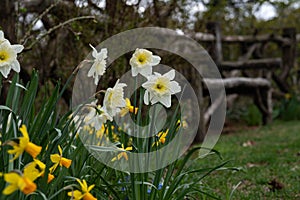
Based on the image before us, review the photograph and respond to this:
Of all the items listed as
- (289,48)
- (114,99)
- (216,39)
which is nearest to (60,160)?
(114,99)

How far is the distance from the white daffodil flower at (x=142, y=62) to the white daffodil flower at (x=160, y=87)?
0.14 feet

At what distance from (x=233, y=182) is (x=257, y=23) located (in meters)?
8.08

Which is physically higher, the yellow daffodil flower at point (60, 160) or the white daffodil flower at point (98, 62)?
the white daffodil flower at point (98, 62)

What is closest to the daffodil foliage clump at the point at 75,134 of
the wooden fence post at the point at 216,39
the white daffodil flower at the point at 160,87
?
the white daffodil flower at the point at 160,87

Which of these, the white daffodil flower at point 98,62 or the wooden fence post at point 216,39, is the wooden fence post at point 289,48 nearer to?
the wooden fence post at point 216,39

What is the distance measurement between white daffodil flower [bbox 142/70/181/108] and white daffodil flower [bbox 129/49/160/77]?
0.04m

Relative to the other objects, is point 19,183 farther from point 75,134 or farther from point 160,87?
point 160,87

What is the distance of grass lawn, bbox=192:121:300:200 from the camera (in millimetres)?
2689

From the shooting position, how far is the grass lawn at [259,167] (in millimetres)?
2689

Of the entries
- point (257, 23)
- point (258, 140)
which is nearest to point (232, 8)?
point (257, 23)

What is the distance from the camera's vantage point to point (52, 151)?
1.45 meters

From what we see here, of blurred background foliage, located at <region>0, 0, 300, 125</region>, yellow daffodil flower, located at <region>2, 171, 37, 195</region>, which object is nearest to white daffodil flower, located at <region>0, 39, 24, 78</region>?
yellow daffodil flower, located at <region>2, 171, 37, 195</region>

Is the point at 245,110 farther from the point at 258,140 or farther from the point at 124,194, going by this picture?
the point at 124,194

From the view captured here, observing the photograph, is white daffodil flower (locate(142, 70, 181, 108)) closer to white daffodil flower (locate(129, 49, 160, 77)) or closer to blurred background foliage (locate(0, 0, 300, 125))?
white daffodil flower (locate(129, 49, 160, 77))
